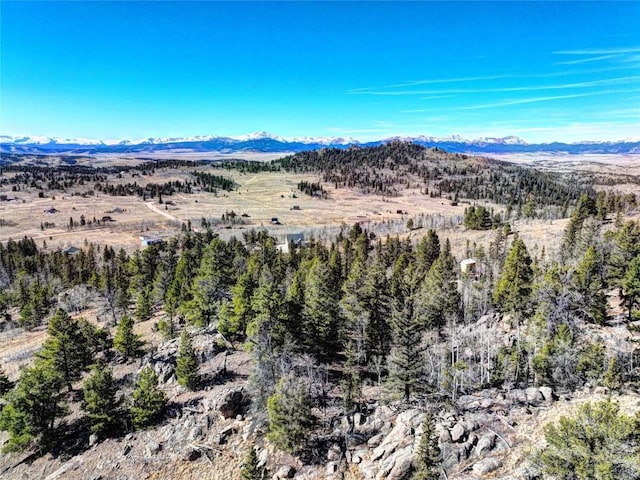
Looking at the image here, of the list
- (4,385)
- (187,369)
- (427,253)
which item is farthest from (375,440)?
(427,253)

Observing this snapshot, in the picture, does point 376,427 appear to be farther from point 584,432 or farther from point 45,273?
point 45,273

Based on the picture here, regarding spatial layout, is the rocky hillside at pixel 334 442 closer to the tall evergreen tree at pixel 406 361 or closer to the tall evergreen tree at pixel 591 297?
the tall evergreen tree at pixel 406 361

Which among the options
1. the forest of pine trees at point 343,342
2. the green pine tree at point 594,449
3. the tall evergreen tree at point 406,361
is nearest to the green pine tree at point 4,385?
the forest of pine trees at point 343,342

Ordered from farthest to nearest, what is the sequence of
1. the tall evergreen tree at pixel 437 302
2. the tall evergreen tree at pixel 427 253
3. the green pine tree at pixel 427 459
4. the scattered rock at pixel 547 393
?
the tall evergreen tree at pixel 427 253, the tall evergreen tree at pixel 437 302, the scattered rock at pixel 547 393, the green pine tree at pixel 427 459

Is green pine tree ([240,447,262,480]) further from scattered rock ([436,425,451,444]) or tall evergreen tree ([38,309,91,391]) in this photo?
tall evergreen tree ([38,309,91,391])

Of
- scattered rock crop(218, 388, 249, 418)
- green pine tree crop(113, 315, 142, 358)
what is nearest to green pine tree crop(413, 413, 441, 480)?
scattered rock crop(218, 388, 249, 418)
